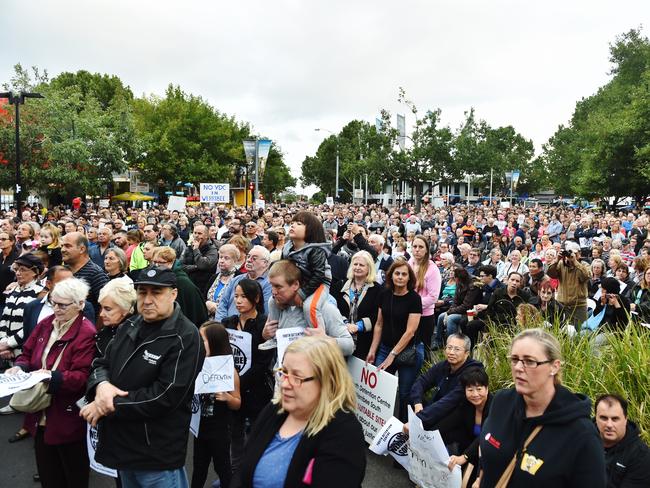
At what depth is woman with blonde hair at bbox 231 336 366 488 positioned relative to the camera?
2197 mm

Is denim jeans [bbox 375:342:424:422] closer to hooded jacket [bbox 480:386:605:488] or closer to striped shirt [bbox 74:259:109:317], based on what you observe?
hooded jacket [bbox 480:386:605:488]

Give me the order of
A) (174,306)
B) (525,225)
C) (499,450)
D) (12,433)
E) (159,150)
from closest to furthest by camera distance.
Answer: (499,450) < (174,306) < (12,433) < (525,225) < (159,150)

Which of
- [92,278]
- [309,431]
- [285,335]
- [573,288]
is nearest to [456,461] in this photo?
[285,335]

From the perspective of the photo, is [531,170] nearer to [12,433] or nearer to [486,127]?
[486,127]

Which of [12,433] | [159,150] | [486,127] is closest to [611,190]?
[486,127]

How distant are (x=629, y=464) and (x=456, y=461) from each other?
1.21m

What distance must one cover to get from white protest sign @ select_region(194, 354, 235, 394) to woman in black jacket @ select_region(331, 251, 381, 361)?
1925mm

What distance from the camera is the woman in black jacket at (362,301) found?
567 centimetres

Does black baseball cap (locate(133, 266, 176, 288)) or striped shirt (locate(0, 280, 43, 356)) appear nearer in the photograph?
black baseball cap (locate(133, 266, 176, 288))

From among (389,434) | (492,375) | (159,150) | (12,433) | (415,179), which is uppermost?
(159,150)

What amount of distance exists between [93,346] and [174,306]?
37.5 inches

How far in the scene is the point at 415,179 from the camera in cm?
3450

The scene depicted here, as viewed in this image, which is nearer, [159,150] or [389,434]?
[389,434]

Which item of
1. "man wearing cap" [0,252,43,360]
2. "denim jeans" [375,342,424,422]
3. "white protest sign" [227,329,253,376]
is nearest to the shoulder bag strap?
"white protest sign" [227,329,253,376]
